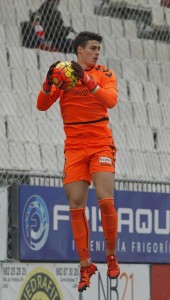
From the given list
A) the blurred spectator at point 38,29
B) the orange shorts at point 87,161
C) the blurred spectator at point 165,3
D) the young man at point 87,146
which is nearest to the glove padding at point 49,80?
the young man at point 87,146

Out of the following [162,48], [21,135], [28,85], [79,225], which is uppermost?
[162,48]

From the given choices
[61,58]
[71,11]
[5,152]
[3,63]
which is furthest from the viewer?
[71,11]

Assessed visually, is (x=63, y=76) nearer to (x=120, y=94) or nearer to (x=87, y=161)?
(x=87, y=161)

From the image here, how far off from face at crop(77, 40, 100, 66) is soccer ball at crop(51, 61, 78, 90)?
257 mm

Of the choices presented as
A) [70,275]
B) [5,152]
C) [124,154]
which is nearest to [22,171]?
[5,152]

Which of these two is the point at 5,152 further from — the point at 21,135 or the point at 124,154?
the point at 124,154

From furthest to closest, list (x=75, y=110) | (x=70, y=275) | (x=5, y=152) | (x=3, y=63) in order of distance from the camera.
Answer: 1. (x=3, y=63)
2. (x=5, y=152)
3. (x=70, y=275)
4. (x=75, y=110)

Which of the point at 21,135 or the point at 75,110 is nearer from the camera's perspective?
the point at 75,110

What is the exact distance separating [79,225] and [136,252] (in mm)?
3460

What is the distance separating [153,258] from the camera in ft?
36.0

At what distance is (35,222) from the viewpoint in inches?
391

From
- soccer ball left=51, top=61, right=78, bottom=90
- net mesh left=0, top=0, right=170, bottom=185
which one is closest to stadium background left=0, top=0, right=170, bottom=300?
net mesh left=0, top=0, right=170, bottom=185

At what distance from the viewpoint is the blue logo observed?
986 centimetres

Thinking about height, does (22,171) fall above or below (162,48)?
below
